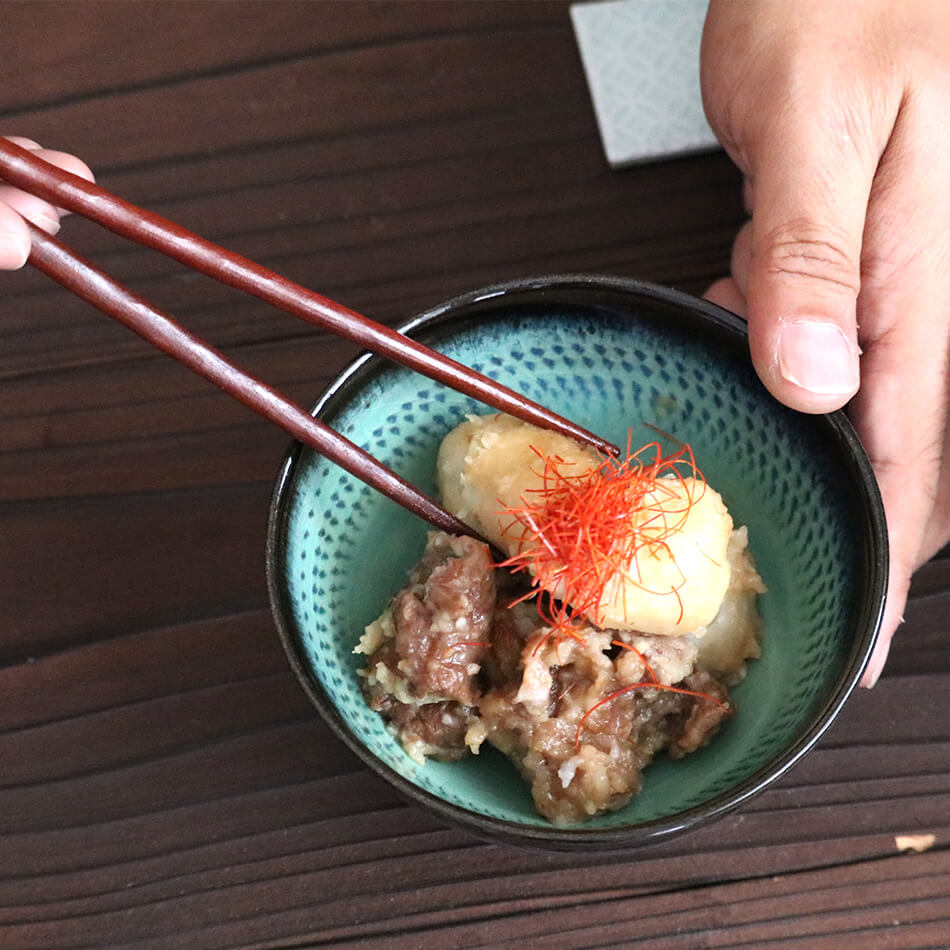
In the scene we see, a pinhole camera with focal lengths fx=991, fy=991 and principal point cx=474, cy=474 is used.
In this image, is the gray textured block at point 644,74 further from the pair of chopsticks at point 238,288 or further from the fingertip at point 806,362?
the pair of chopsticks at point 238,288

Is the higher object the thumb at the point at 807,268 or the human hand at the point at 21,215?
the human hand at the point at 21,215

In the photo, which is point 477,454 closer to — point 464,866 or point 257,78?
point 464,866

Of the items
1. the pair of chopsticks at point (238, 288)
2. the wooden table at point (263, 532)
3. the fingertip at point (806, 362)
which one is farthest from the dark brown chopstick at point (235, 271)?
the wooden table at point (263, 532)

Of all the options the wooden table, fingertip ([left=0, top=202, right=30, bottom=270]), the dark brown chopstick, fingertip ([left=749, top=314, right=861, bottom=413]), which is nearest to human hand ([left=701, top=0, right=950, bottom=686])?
fingertip ([left=749, top=314, right=861, bottom=413])

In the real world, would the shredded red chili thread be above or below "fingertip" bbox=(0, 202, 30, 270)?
below

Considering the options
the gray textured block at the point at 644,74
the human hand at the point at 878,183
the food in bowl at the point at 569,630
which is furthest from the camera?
the gray textured block at the point at 644,74

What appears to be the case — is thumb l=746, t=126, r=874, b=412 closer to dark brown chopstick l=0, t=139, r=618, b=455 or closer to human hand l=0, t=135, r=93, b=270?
dark brown chopstick l=0, t=139, r=618, b=455

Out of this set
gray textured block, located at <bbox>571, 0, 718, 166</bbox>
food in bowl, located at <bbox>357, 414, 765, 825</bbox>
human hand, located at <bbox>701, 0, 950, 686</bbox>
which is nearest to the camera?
food in bowl, located at <bbox>357, 414, 765, 825</bbox>
